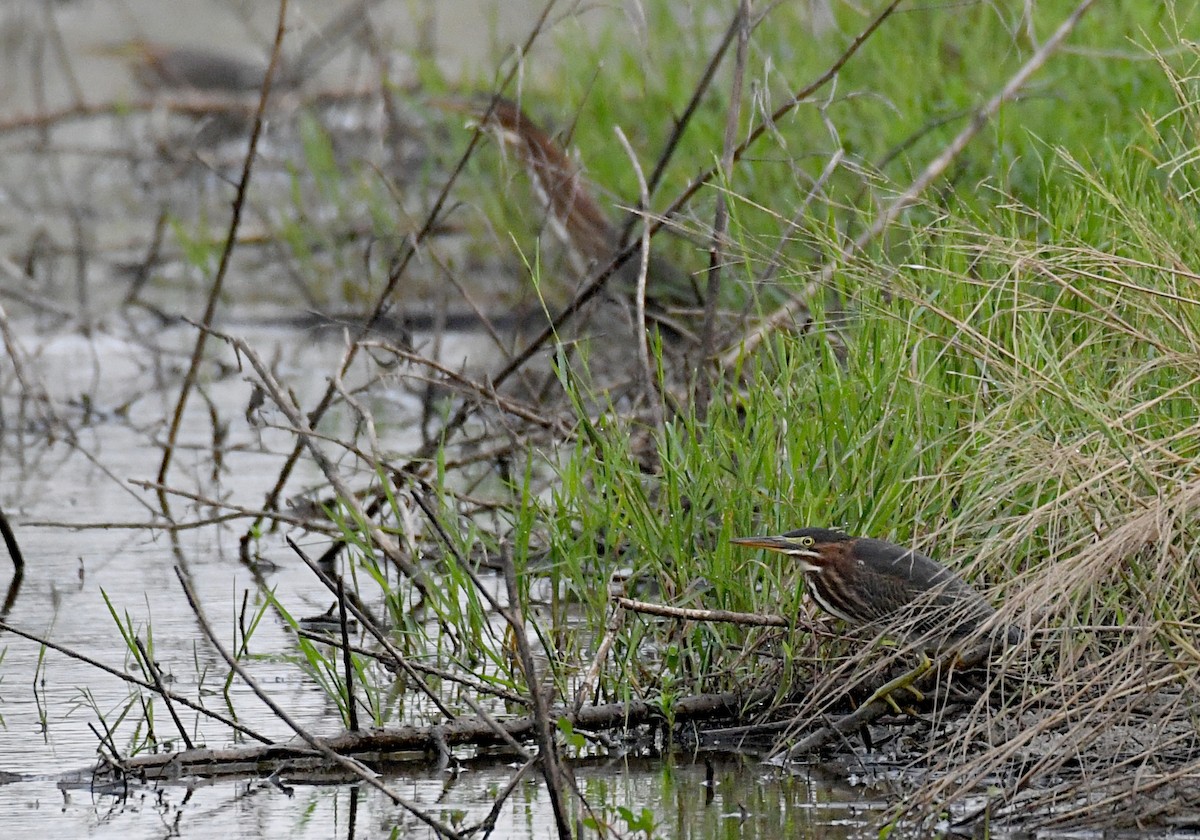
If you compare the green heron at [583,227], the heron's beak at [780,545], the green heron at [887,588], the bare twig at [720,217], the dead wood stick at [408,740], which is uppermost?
the green heron at [583,227]

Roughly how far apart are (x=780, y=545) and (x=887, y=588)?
230mm

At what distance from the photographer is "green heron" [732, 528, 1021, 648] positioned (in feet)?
11.4

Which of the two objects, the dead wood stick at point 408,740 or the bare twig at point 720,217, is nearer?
the dead wood stick at point 408,740

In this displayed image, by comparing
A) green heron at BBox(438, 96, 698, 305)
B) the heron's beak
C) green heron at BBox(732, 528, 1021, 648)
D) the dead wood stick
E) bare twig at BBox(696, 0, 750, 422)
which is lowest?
the dead wood stick

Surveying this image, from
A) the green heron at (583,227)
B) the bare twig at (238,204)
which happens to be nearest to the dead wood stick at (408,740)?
the bare twig at (238,204)

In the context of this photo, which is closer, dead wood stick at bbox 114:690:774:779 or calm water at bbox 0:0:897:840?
calm water at bbox 0:0:897:840

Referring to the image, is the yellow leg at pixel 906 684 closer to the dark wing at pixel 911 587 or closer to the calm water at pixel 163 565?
the dark wing at pixel 911 587

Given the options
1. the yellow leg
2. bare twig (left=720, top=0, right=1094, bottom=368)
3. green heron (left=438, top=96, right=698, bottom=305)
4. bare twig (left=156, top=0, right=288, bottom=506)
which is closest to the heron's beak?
the yellow leg

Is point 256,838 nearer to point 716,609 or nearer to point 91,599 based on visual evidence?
point 716,609

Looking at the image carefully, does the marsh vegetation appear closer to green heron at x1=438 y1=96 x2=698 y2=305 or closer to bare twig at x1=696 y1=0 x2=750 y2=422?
bare twig at x1=696 y1=0 x2=750 y2=422

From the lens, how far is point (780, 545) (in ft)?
11.9

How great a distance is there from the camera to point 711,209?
6.29 metres

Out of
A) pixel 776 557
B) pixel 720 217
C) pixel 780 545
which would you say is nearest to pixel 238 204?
pixel 720 217

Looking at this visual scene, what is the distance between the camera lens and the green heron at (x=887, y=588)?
137 inches
